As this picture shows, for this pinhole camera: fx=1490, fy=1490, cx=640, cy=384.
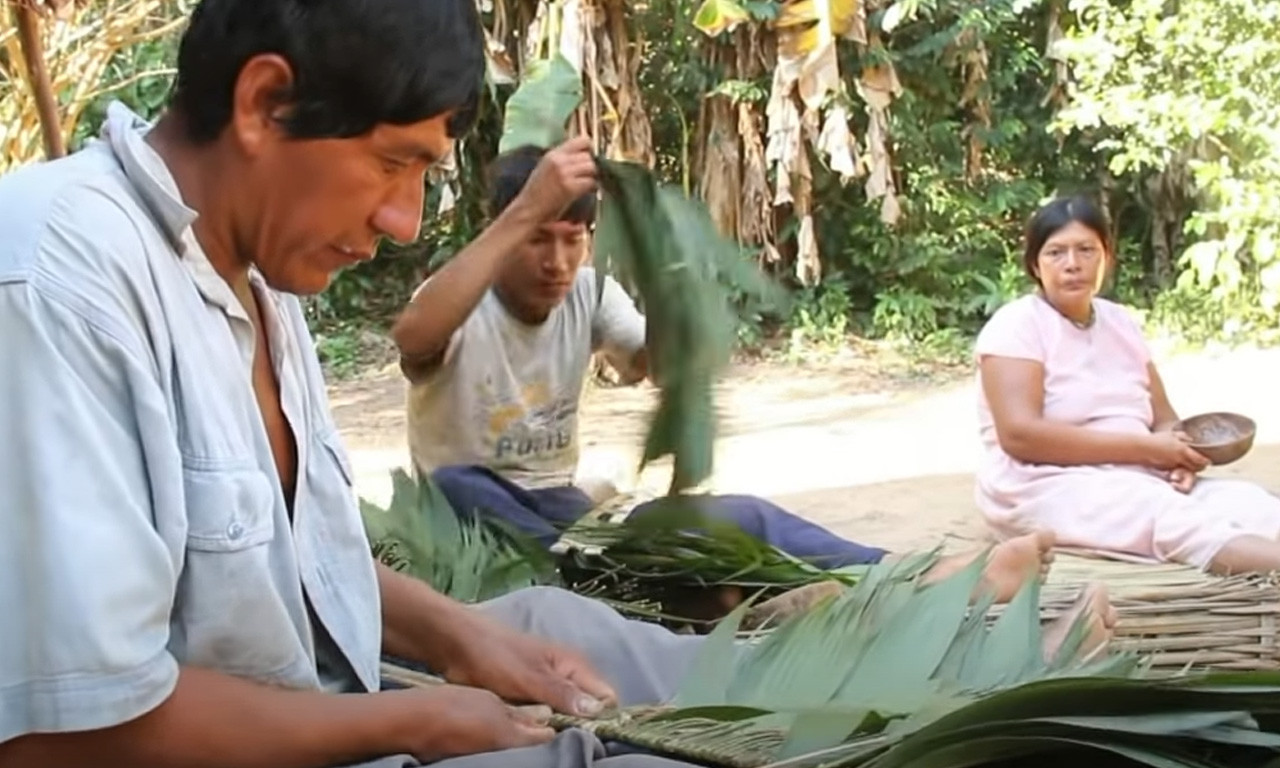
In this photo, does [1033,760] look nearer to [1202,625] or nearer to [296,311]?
[296,311]

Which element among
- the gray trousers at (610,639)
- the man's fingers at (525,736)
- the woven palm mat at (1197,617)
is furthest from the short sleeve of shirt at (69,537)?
the woven palm mat at (1197,617)

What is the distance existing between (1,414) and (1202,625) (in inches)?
69.1

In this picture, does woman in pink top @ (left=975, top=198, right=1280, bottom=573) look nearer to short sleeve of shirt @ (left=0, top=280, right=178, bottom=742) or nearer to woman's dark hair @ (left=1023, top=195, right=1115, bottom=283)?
woman's dark hair @ (left=1023, top=195, right=1115, bottom=283)

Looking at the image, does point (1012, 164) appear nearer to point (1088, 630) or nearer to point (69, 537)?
point (1088, 630)

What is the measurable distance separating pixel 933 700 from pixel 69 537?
0.66 m

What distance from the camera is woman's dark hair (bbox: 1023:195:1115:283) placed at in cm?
327

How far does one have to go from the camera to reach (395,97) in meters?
1.11

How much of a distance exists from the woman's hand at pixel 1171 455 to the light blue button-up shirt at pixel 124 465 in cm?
229

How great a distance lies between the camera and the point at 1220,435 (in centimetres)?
326

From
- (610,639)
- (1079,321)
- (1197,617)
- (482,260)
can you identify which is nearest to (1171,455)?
(1079,321)

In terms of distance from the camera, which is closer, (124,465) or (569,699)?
(124,465)

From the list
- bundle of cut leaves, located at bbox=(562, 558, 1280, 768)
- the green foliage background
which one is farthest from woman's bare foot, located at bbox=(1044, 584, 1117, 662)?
the green foliage background

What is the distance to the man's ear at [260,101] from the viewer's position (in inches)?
43.3

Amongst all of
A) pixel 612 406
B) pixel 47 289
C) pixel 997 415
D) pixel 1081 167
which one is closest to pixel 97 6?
pixel 612 406
